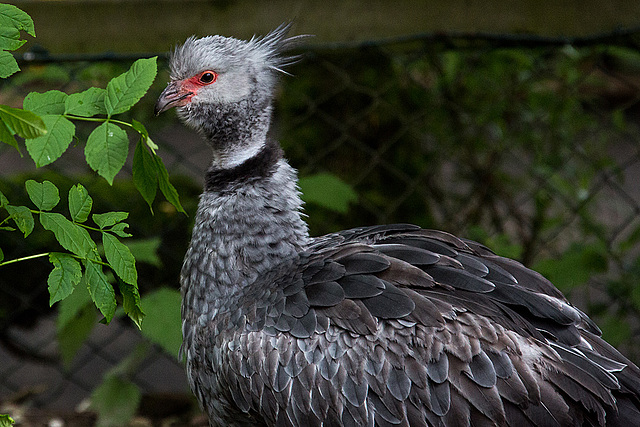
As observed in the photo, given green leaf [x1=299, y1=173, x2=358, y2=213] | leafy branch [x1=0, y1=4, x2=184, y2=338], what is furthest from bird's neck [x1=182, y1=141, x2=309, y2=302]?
green leaf [x1=299, y1=173, x2=358, y2=213]

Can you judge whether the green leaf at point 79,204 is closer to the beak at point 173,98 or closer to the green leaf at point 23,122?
the green leaf at point 23,122

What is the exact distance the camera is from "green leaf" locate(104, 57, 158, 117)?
1.11m

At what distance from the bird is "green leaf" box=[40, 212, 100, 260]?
60 cm

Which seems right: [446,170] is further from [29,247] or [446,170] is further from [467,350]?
[467,350]

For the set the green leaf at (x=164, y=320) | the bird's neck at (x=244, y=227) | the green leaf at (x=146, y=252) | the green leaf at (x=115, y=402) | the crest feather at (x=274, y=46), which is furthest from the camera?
the green leaf at (x=115, y=402)

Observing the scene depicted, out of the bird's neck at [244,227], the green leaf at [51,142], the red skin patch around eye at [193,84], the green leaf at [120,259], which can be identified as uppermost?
the green leaf at [51,142]

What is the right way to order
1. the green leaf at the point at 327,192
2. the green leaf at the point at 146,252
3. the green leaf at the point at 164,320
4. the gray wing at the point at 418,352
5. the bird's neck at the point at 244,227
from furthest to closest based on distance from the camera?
1. the green leaf at the point at 327,192
2. the green leaf at the point at 146,252
3. the green leaf at the point at 164,320
4. the bird's neck at the point at 244,227
5. the gray wing at the point at 418,352

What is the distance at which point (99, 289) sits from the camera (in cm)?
119

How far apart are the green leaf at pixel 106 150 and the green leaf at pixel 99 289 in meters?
0.17

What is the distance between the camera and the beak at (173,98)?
6.13 feet

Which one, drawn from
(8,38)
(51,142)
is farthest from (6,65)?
(51,142)

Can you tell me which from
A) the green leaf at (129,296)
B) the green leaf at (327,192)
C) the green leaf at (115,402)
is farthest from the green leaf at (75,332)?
the green leaf at (129,296)

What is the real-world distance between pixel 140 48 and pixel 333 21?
2.52 ft

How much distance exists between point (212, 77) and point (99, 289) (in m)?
0.83
